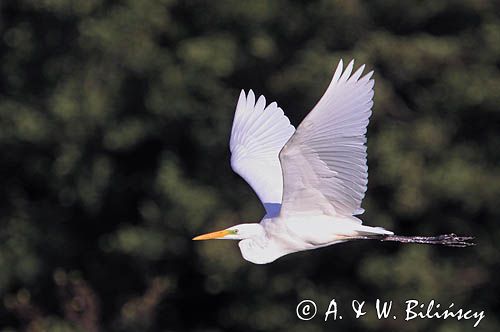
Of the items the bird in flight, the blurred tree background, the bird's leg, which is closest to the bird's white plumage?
→ the bird in flight

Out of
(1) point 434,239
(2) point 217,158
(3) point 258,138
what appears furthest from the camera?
(2) point 217,158

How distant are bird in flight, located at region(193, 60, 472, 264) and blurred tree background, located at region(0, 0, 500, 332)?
400 cm

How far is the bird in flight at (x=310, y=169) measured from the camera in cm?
493

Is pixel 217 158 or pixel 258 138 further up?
pixel 217 158

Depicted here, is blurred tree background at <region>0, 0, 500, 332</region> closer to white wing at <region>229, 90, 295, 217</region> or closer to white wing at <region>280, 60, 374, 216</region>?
white wing at <region>229, 90, 295, 217</region>

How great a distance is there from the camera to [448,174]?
10297mm

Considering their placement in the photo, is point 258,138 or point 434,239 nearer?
point 434,239

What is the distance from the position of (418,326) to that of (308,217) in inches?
211

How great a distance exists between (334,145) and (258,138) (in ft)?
4.20

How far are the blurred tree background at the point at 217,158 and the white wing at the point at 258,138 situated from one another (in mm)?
3968

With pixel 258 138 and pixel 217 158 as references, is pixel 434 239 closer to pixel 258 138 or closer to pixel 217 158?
pixel 258 138

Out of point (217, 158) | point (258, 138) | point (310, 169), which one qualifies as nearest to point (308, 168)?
point (310, 169)

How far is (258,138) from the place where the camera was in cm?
624

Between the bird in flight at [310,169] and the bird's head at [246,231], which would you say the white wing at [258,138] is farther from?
the bird's head at [246,231]
